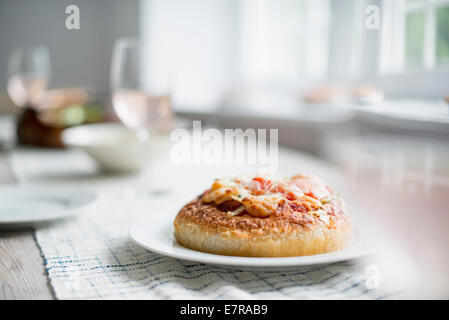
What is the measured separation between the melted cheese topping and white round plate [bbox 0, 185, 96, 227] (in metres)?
0.29

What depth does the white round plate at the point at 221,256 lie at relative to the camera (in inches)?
20.4

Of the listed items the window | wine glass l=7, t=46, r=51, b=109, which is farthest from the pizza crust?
wine glass l=7, t=46, r=51, b=109

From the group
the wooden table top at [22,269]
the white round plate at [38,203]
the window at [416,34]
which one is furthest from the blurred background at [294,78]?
the wooden table top at [22,269]

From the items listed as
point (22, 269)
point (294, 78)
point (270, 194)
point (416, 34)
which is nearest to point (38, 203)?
point (22, 269)

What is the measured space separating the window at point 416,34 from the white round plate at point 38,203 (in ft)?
2.64

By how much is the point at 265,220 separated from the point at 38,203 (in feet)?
1.66

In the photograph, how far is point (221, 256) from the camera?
54 centimetres

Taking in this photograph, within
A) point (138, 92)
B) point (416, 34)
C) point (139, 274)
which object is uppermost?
point (416, 34)

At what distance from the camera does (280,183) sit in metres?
0.64

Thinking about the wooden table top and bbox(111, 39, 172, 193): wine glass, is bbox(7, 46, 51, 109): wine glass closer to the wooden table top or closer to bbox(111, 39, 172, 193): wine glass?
bbox(111, 39, 172, 193): wine glass

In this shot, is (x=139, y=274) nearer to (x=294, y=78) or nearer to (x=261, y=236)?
(x=261, y=236)

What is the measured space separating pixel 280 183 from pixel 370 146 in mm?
1029

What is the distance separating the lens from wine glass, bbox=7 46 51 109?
1718 millimetres

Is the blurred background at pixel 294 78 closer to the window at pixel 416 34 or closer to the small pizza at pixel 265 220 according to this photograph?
the window at pixel 416 34
